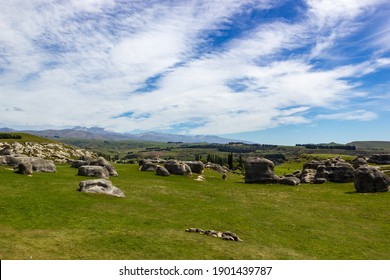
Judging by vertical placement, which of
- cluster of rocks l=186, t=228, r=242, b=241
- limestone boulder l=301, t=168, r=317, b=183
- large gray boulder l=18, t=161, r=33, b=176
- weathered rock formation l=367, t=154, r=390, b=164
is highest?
weathered rock formation l=367, t=154, r=390, b=164

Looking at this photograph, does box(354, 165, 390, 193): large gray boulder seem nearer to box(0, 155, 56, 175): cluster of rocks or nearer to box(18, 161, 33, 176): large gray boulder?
box(0, 155, 56, 175): cluster of rocks

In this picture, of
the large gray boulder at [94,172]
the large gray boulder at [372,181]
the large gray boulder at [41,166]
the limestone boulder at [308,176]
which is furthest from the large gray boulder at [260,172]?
the large gray boulder at [41,166]

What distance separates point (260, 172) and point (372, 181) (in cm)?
2338

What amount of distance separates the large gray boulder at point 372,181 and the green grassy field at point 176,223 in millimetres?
2979

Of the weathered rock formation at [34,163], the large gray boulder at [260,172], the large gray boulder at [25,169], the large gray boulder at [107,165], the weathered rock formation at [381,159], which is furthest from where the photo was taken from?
the weathered rock formation at [381,159]

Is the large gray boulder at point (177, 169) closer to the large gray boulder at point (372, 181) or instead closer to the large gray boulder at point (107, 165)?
the large gray boulder at point (107, 165)

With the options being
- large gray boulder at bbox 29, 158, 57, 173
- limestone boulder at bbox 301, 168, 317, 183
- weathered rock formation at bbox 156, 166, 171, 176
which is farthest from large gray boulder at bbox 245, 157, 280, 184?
large gray boulder at bbox 29, 158, 57, 173

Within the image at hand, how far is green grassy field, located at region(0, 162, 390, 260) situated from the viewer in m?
22.7

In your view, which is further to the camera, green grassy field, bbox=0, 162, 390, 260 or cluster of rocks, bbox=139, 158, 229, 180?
cluster of rocks, bbox=139, 158, 229, 180

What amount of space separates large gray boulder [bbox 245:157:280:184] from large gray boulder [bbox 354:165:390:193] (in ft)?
59.5

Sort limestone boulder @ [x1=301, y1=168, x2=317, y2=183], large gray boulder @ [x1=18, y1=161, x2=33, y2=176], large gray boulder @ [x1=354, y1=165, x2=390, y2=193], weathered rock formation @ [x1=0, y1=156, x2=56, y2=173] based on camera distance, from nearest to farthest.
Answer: large gray boulder @ [x1=18, y1=161, x2=33, y2=176] < large gray boulder @ [x1=354, y1=165, x2=390, y2=193] < weathered rock formation @ [x1=0, y1=156, x2=56, y2=173] < limestone boulder @ [x1=301, y1=168, x2=317, y2=183]

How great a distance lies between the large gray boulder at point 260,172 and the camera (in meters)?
72.8

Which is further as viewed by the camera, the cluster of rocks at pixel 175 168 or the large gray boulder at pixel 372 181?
the cluster of rocks at pixel 175 168
